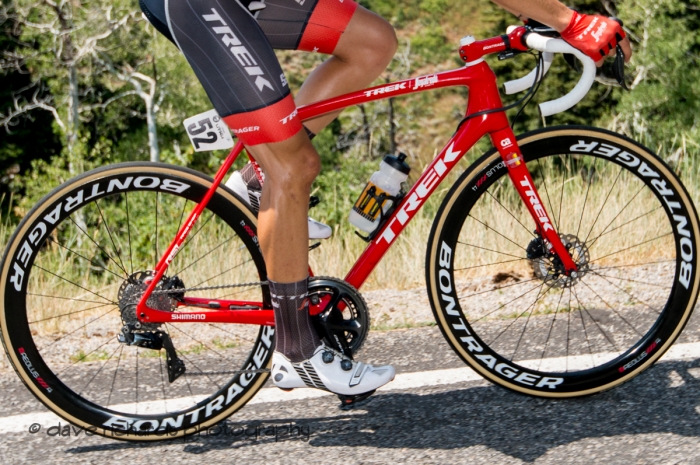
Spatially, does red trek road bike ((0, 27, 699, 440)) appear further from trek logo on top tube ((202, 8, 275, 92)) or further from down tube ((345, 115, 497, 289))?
trek logo on top tube ((202, 8, 275, 92))

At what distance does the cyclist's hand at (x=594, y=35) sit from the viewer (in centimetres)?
291

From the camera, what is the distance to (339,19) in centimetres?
324

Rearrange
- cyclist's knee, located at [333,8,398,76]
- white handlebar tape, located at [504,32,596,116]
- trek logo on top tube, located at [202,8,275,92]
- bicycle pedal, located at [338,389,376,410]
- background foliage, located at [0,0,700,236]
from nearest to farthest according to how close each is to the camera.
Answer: trek logo on top tube, located at [202,8,275,92] → white handlebar tape, located at [504,32,596,116] → bicycle pedal, located at [338,389,376,410] → cyclist's knee, located at [333,8,398,76] → background foliage, located at [0,0,700,236]

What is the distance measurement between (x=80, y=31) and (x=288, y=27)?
3871cm

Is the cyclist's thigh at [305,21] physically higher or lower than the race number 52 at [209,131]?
higher

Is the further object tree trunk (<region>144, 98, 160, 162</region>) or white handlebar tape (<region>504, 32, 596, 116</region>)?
tree trunk (<region>144, 98, 160, 162</region>)

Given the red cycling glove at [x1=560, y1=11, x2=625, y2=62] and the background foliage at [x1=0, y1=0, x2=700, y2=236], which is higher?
the background foliage at [x1=0, y1=0, x2=700, y2=236]

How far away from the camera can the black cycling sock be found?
3.08m

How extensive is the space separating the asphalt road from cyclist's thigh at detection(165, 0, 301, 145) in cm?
109

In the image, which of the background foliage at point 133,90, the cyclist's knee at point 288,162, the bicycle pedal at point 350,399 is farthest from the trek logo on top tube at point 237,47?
the background foliage at point 133,90

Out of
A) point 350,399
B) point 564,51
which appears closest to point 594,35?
point 564,51

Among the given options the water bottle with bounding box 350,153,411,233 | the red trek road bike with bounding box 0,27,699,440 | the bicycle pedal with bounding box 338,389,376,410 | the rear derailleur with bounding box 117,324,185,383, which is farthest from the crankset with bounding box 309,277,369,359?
the rear derailleur with bounding box 117,324,185,383

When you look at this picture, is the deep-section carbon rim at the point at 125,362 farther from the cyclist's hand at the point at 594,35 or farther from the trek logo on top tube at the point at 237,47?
the cyclist's hand at the point at 594,35

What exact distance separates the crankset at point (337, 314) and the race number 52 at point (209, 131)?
0.62 metres
